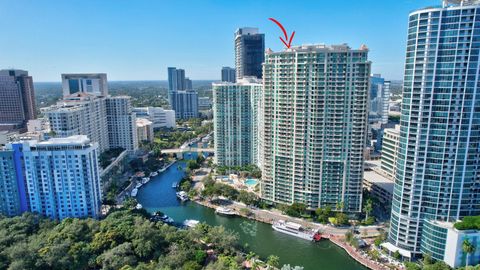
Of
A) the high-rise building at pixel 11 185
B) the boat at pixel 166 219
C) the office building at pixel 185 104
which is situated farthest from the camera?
the office building at pixel 185 104

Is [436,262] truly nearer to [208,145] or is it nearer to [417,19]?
[417,19]

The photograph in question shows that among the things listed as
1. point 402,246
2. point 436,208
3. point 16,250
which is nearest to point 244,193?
point 402,246

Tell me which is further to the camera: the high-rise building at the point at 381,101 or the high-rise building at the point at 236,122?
the high-rise building at the point at 381,101

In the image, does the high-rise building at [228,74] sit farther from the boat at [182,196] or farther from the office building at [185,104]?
the boat at [182,196]

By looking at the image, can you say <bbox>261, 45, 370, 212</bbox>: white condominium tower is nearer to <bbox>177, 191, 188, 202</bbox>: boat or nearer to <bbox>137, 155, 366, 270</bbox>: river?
<bbox>137, 155, 366, 270</bbox>: river

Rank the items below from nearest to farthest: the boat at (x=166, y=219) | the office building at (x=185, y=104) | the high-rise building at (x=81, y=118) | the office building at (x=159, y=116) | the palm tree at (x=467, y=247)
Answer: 1. the palm tree at (x=467, y=247)
2. the boat at (x=166, y=219)
3. the high-rise building at (x=81, y=118)
4. the office building at (x=159, y=116)
5. the office building at (x=185, y=104)

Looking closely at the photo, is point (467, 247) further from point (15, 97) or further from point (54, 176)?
point (15, 97)

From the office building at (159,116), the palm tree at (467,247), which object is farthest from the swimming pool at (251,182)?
the office building at (159,116)
